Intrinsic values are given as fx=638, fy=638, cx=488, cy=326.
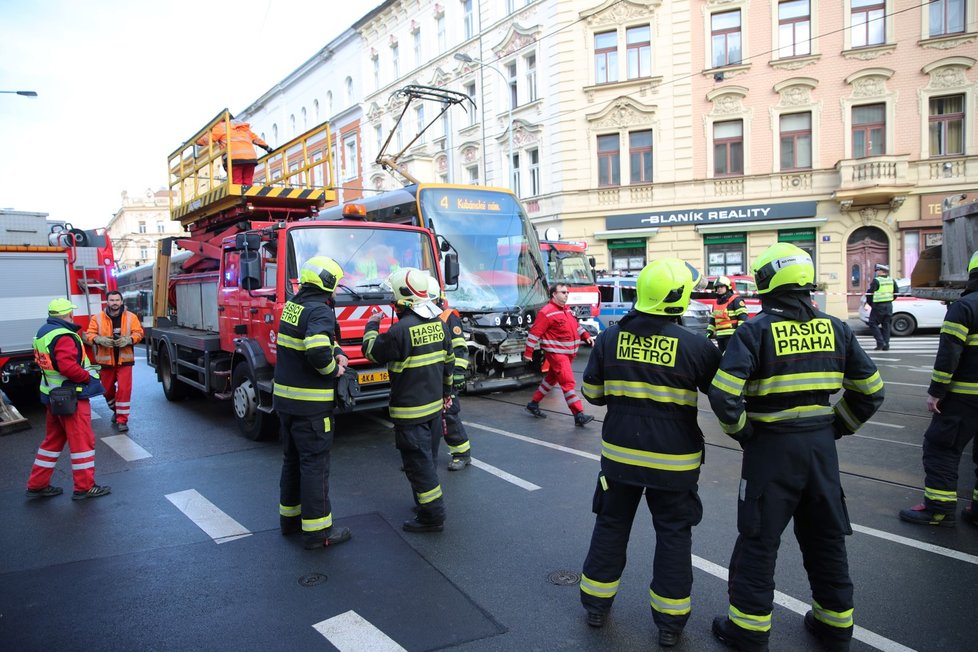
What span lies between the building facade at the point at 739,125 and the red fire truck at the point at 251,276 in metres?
14.8

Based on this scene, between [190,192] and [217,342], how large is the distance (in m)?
4.36

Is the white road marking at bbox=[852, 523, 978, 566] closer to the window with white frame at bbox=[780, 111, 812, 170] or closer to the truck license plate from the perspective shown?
the truck license plate

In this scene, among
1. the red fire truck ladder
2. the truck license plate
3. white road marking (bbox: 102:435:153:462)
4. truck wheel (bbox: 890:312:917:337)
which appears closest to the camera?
the truck license plate

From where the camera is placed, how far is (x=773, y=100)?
870 inches

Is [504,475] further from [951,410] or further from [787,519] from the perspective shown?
[951,410]

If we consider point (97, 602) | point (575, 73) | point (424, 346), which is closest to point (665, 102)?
point (575, 73)

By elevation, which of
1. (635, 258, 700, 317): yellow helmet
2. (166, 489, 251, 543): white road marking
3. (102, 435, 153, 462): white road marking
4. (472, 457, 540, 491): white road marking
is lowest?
(102, 435, 153, 462): white road marking

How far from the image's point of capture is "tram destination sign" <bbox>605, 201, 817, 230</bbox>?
21797mm

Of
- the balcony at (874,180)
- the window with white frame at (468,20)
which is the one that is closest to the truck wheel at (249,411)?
the balcony at (874,180)

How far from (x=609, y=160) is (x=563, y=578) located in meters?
22.3

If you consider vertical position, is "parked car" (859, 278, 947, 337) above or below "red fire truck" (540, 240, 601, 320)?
below

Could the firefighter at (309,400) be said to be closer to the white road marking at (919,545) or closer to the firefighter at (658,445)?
the firefighter at (658,445)

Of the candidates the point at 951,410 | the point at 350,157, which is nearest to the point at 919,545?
the point at 951,410

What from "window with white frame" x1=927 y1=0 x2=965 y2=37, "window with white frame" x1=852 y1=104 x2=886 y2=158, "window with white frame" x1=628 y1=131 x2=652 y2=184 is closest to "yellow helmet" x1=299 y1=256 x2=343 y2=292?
"window with white frame" x1=628 y1=131 x2=652 y2=184
